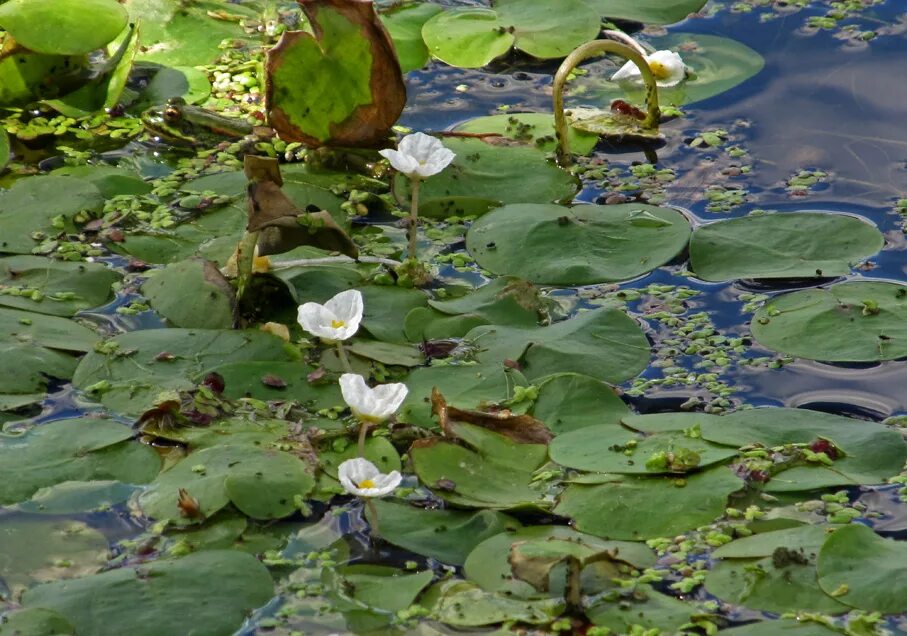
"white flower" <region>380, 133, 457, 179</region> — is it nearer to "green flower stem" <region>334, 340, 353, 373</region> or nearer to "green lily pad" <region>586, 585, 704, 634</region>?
"green flower stem" <region>334, 340, 353, 373</region>

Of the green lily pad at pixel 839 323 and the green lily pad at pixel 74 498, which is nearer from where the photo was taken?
the green lily pad at pixel 74 498

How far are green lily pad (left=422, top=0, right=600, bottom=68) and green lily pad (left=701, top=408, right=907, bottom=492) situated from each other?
189 cm

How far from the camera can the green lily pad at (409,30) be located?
159 inches

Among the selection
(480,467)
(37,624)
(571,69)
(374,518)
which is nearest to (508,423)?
(480,467)

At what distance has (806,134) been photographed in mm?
3576

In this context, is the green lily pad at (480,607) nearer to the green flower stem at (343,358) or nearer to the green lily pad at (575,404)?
the green lily pad at (575,404)

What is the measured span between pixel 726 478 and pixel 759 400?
389mm

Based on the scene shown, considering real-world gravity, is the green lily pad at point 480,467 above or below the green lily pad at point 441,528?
above

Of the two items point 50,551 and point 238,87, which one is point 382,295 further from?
point 238,87

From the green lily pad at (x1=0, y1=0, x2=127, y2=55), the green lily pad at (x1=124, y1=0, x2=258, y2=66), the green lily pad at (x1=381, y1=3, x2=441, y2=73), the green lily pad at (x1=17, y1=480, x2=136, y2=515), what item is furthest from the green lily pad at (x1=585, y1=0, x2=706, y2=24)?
the green lily pad at (x1=17, y1=480, x2=136, y2=515)

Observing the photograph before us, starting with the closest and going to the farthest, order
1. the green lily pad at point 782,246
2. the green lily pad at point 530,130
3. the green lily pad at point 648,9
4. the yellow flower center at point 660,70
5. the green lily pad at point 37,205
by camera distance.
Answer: the green lily pad at point 782,246 → the green lily pad at point 37,205 → the green lily pad at point 530,130 → the yellow flower center at point 660,70 → the green lily pad at point 648,9

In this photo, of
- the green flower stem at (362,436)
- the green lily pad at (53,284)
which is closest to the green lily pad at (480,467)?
the green flower stem at (362,436)

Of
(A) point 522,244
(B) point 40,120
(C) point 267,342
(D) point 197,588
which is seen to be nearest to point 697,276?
(A) point 522,244

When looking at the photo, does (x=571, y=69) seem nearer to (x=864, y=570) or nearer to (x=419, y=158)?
(x=419, y=158)
